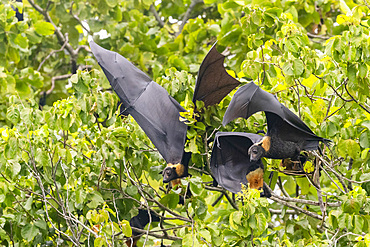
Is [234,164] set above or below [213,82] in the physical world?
below

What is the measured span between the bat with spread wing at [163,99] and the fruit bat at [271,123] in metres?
0.29

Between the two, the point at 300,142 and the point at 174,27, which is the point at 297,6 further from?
the point at 300,142

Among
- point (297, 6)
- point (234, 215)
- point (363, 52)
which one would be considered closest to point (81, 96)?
point (234, 215)

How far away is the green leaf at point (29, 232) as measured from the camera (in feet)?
14.1

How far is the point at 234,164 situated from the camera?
3576 millimetres

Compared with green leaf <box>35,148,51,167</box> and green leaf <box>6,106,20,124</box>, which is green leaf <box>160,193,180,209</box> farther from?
green leaf <box>6,106,20,124</box>

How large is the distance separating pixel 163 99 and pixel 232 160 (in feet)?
1.86

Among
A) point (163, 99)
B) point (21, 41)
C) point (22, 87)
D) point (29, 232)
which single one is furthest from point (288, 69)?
point (22, 87)

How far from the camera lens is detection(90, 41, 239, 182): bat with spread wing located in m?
3.61

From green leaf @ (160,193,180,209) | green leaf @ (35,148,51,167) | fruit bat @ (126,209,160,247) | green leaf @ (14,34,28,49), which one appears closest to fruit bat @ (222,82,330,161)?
green leaf @ (160,193,180,209)

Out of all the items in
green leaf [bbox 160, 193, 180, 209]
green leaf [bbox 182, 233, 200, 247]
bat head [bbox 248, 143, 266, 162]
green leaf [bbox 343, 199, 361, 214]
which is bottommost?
green leaf [bbox 160, 193, 180, 209]

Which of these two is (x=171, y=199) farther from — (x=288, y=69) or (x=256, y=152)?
(x=288, y=69)

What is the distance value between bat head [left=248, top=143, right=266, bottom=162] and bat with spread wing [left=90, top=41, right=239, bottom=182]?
1.49ft

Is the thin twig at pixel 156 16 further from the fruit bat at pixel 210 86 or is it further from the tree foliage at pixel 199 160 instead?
the fruit bat at pixel 210 86
